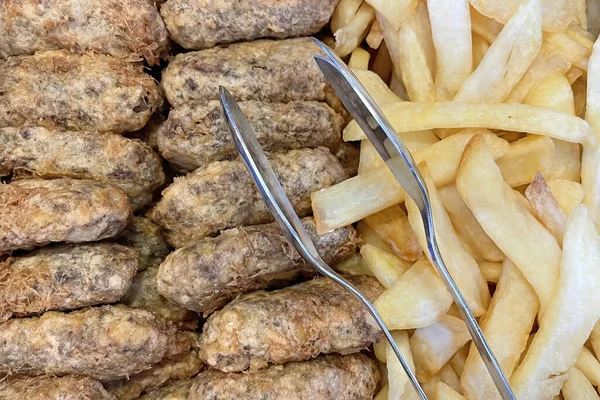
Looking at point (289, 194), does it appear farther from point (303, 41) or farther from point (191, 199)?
point (303, 41)

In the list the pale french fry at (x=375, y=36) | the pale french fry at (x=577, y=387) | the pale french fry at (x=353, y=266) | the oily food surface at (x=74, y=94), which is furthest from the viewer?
the pale french fry at (x=375, y=36)

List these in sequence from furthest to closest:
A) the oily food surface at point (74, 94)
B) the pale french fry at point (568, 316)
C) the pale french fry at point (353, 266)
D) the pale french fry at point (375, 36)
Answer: the pale french fry at point (375, 36) → the pale french fry at point (353, 266) → the oily food surface at point (74, 94) → the pale french fry at point (568, 316)

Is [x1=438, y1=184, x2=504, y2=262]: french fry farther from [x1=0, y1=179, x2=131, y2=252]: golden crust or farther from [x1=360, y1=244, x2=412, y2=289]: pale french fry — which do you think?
[x1=0, y1=179, x2=131, y2=252]: golden crust

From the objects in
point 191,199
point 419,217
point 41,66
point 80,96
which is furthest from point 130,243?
point 419,217

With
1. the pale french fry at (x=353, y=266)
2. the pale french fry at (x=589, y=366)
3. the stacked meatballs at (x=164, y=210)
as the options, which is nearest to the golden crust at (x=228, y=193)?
the stacked meatballs at (x=164, y=210)

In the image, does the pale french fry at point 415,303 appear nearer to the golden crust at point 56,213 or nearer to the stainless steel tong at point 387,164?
the stainless steel tong at point 387,164

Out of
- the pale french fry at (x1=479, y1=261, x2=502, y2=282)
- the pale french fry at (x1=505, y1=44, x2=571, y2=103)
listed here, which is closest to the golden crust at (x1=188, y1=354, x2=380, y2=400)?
the pale french fry at (x1=479, y1=261, x2=502, y2=282)

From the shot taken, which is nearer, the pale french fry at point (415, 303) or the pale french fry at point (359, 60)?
the pale french fry at point (415, 303)
